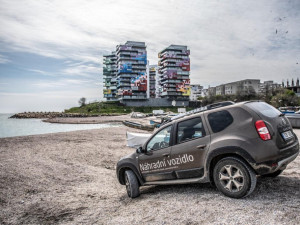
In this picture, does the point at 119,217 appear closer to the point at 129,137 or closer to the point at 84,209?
the point at 84,209

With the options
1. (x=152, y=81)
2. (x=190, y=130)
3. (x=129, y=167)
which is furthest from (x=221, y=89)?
(x=190, y=130)

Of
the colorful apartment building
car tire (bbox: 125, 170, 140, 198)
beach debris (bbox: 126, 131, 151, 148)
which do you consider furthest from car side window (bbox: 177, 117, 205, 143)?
the colorful apartment building

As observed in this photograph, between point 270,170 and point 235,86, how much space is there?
463 feet

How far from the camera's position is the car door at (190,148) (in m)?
4.75

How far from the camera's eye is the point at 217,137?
4.56m

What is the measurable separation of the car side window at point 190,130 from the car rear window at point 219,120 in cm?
23

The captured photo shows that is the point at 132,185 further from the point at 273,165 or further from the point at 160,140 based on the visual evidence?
the point at 273,165

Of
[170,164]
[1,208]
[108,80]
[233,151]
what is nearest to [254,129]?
[233,151]

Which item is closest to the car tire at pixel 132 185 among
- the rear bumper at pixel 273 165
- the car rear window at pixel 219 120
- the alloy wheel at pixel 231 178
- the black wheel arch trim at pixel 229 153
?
the black wheel arch trim at pixel 229 153

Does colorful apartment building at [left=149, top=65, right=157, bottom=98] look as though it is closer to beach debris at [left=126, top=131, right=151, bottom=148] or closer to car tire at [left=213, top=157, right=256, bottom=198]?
beach debris at [left=126, top=131, right=151, bottom=148]

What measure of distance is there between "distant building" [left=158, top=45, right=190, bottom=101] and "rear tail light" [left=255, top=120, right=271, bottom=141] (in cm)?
12013

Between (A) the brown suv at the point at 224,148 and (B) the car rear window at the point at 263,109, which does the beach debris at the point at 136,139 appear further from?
(B) the car rear window at the point at 263,109

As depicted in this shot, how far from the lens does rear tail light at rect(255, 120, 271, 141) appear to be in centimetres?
414

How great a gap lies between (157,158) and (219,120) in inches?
67.9
